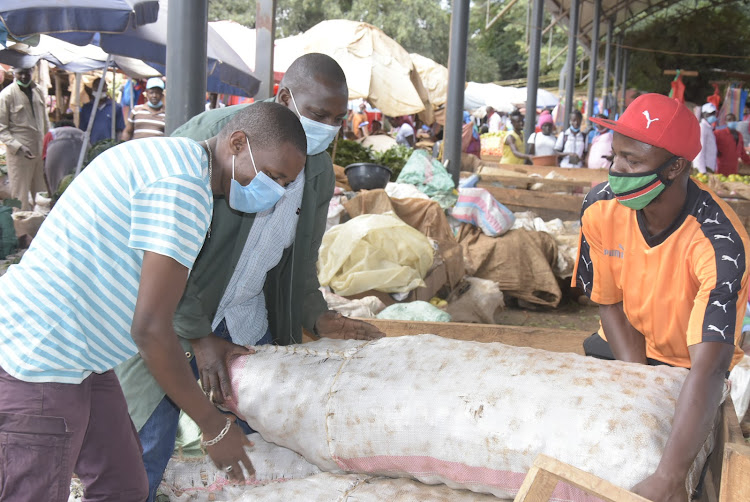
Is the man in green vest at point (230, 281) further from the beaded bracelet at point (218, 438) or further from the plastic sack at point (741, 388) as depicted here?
the plastic sack at point (741, 388)

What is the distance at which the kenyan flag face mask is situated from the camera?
6.56ft

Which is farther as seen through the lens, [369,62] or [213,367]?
[369,62]

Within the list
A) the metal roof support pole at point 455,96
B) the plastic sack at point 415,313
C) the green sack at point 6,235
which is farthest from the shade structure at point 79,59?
the plastic sack at point 415,313

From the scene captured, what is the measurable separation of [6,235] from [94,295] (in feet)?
14.7

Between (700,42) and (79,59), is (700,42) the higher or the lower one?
the higher one

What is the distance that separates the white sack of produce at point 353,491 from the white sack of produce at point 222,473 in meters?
0.13

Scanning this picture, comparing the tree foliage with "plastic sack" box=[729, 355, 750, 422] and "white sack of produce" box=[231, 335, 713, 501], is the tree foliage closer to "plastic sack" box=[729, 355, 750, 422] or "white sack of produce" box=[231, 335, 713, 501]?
"plastic sack" box=[729, 355, 750, 422]

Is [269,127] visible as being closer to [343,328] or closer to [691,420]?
[343,328]

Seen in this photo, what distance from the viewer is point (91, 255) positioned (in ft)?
5.16

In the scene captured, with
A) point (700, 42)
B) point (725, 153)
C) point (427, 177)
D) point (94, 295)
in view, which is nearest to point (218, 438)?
point (94, 295)

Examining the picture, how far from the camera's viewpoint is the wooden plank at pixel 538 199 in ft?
24.8

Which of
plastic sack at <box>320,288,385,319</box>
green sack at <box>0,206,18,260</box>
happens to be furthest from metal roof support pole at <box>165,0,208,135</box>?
green sack at <box>0,206,18,260</box>

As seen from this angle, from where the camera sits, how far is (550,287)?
20.6 ft

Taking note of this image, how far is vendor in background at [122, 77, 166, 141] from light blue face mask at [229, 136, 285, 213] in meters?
6.46
